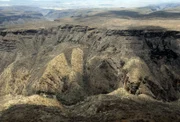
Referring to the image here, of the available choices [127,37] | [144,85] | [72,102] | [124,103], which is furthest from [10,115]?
[127,37]

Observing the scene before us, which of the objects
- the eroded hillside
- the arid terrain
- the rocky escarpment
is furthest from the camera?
the rocky escarpment

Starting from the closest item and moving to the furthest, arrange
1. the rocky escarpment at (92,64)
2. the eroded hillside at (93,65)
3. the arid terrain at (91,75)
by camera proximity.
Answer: the arid terrain at (91,75)
the eroded hillside at (93,65)
the rocky escarpment at (92,64)

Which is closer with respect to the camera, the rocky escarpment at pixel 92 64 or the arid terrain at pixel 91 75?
the arid terrain at pixel 91 75

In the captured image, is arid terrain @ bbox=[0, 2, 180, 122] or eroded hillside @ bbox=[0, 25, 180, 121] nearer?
arid terrain @ bbox=[0, 2, 180, 122]

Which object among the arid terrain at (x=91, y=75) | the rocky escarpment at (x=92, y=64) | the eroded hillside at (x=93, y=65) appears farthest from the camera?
the rocky escarpment at (x=92, y=64)

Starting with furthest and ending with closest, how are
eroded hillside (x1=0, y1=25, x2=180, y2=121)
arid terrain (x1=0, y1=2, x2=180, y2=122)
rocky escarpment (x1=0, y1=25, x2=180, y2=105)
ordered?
1. rocky escarpment (x1=0, y1=25, x2=180, y2=105)
2. eroded hillside (x1=0, y1=25, x2=180, y2=121)
3. arid terrain (x1=0, y1=2, x2=180, y2=122)

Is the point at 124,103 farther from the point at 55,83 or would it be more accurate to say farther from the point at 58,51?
the point at 58,51

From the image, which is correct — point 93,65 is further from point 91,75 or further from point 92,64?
point 91,75

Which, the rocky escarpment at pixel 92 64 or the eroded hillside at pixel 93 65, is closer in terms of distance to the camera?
the eroded hillside at pixel 93 65
